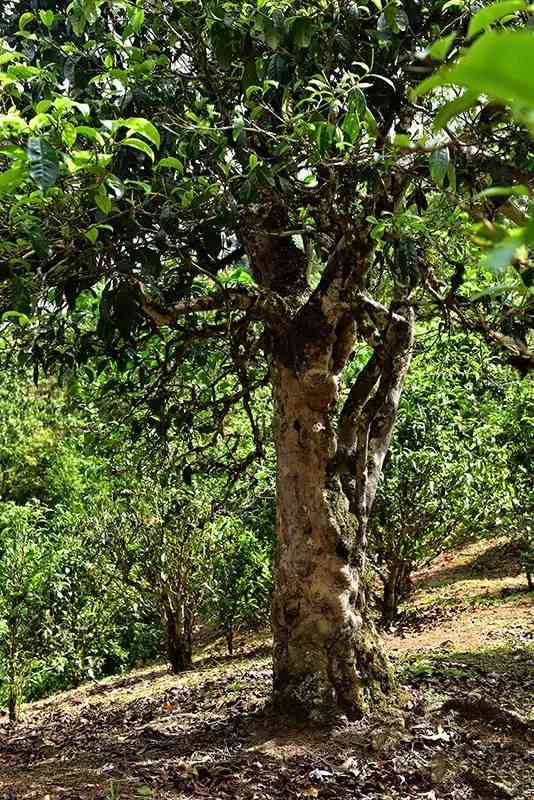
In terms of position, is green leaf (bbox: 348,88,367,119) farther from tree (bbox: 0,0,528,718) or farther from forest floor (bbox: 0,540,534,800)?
forest floor (bbox: 0,540,534,800)

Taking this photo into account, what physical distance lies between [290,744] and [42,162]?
10.6 feet

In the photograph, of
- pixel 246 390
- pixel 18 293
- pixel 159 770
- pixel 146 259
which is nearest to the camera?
pixel 18 293

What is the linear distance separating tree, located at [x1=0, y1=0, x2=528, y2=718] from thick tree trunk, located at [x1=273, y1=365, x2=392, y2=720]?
0.04 ft

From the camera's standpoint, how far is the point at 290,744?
13.4 ft

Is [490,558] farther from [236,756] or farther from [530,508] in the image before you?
[236,756]

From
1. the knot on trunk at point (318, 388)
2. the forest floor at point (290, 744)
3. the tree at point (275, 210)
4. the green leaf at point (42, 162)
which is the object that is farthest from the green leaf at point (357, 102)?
the forest floor at point (290, 744)

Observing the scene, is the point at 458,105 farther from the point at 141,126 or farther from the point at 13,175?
the point at 141,126

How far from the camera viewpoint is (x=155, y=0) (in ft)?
11.4

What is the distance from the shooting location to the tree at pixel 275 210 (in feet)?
9.23

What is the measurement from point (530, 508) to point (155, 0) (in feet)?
23.8

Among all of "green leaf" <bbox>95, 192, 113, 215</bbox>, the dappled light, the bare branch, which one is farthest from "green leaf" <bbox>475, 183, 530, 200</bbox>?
the bare branch

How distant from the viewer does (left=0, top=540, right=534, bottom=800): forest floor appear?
12.1 ft

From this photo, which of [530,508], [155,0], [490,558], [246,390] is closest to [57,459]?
[490,558]

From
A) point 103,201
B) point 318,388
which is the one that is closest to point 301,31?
point 103,201
